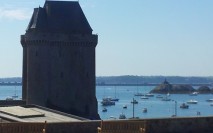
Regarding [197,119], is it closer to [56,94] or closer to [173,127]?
[173,127]

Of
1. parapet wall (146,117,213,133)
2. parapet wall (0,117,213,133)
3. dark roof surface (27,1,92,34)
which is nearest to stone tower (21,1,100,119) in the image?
dark roof surface (27,1,92,34)

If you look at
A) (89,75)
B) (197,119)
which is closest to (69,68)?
(89,75)

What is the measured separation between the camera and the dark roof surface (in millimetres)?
52156

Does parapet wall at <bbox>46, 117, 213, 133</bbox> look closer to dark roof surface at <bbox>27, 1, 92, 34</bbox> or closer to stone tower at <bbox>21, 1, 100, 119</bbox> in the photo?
stone tower at <bbox>21, 1, 100, 119</bbox>

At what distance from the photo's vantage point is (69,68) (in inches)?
2020

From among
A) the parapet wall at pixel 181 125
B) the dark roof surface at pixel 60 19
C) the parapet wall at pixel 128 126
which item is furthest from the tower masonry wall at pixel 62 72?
the parapet wall at pixel 128 126

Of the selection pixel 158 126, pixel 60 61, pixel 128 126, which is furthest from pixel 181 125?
pixel 60 61

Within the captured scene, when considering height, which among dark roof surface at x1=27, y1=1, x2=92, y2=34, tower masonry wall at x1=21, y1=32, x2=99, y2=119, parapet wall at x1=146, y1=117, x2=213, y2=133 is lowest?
parapet wall at x1=146, y1=117, x2=213, y2=133

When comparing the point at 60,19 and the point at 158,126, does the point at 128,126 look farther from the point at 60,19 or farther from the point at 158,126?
the point at 60,19

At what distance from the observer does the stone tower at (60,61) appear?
50.6 metres

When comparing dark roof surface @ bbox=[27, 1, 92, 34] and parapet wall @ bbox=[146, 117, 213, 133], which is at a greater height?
dark roof surface @ bbox=[27, 1, 92, 34]

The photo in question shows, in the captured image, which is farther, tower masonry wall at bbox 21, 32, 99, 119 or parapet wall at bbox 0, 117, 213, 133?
tower masonry wall at bbox 21, 32, 99, 119

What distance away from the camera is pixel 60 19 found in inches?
2066

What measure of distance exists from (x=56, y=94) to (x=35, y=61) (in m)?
3.53
